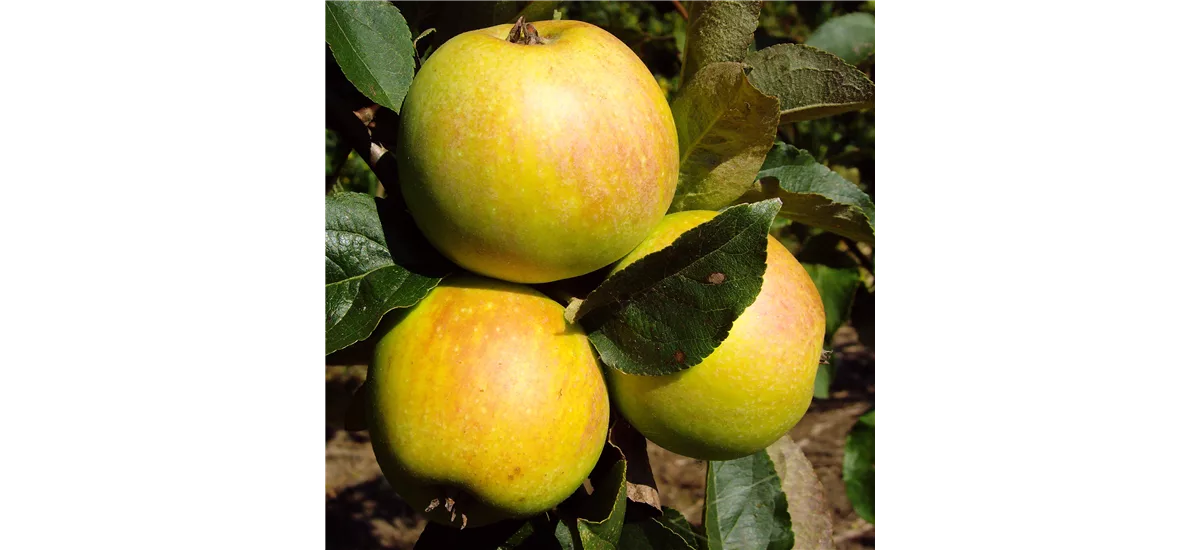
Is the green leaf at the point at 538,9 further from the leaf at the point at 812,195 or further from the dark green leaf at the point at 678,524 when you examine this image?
the dark green leaf at the point at 678,524

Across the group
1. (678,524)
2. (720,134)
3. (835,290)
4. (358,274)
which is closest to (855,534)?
(835,290)

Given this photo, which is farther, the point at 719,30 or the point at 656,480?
the point at 656,480

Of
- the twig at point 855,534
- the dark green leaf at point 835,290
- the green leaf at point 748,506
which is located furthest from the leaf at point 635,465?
the twig at point 855,534

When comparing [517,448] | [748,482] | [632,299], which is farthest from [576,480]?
[748,482]

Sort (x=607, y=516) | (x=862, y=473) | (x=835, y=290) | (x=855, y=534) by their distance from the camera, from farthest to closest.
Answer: (x=855, y=534), (x=862, y=473), (x=835, y=290), (x=607, y=516)

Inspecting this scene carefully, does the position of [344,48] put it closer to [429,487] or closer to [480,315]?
[480,315]

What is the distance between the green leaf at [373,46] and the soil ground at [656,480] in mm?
2752

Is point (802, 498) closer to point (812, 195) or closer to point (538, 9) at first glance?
point (812, 195)

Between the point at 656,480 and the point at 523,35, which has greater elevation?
the point at 523,35

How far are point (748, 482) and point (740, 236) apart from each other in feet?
1.94

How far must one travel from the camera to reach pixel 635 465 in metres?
1.05

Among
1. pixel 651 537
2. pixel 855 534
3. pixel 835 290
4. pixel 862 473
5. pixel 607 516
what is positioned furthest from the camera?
pixel 855 534

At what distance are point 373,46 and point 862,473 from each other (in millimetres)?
1735

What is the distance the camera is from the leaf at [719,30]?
974 mm
